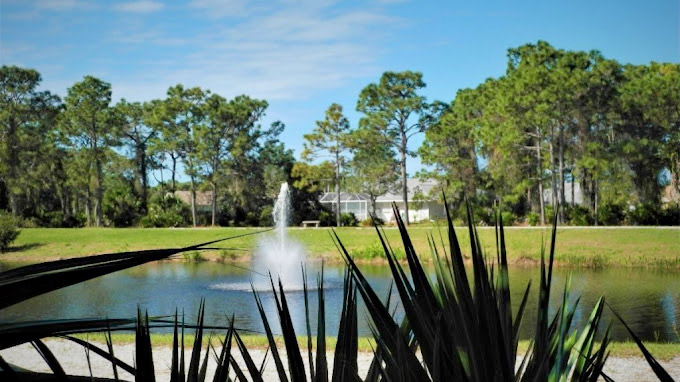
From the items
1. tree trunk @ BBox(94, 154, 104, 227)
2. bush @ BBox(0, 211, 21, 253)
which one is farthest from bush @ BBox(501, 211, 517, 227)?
tree trunk @ BBox(94, 154, 104, 227)

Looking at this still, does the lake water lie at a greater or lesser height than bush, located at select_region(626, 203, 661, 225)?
lesser

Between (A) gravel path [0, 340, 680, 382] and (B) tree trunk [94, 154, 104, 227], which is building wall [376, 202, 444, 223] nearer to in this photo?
(B) tree trunk [94, 154, 104, 227]

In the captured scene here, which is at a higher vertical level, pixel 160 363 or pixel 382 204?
pixel 382 204

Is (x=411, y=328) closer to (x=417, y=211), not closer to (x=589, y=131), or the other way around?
(x=589, y=131)

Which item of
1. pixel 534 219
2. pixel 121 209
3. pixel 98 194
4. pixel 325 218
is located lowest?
pixel 534 219

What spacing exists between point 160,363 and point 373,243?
20471mm

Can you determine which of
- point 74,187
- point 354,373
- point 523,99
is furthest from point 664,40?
point 354,373

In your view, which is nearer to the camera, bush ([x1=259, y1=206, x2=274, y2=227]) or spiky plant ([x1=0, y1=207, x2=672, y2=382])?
spiky plant ([x1=0, y1=207, x2=672, y2=382])

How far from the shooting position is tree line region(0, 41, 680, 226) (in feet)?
108

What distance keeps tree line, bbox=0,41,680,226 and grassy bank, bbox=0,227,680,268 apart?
211 inches

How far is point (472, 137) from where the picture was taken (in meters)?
38.5

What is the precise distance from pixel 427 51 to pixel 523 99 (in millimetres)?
18921

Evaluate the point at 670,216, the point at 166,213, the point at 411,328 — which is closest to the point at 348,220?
the point at 166,213

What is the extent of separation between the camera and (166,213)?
41094 mm
